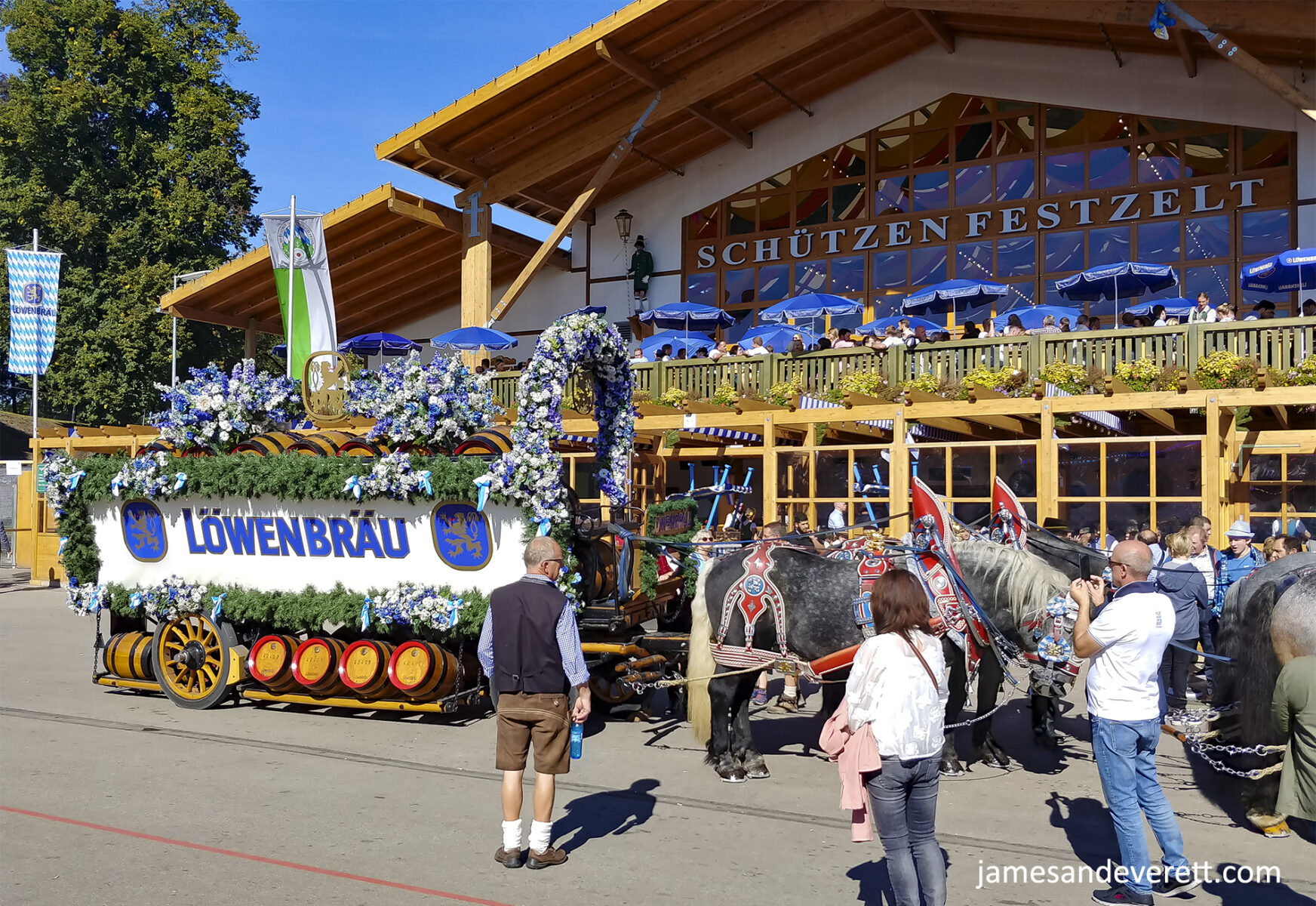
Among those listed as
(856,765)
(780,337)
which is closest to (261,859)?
(856,765)

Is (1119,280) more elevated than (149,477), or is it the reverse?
(1119,280)

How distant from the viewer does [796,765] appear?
839 cm

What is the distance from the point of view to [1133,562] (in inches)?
216

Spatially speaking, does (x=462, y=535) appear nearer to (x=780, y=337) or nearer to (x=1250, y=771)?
(x=1250, y=771)

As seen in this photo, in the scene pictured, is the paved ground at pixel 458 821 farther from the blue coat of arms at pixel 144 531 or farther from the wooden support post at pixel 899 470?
the wooden support post at pixel 899 470

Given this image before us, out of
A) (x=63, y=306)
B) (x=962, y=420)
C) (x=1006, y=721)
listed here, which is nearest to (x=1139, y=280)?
(x=962, y=420)

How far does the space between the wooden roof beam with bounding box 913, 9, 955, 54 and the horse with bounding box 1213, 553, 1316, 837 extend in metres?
16.5

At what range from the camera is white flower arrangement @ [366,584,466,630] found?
942cm

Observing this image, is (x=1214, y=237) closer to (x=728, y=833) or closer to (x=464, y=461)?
(x=464, y=461)

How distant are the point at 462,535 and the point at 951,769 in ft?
14.4

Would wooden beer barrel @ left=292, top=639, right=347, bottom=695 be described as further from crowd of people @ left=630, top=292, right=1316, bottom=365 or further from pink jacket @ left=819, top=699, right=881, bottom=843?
crowd of people @ left=630, top=292, right=1316, bottom=365

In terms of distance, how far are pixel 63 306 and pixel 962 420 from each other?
27.5 m

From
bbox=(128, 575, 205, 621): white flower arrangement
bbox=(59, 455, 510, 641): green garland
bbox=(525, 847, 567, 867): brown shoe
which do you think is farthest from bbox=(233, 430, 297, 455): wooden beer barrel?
bbox=(525, 847, 567, 867): brown shoe

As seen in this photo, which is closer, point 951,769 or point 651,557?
point 951,769
